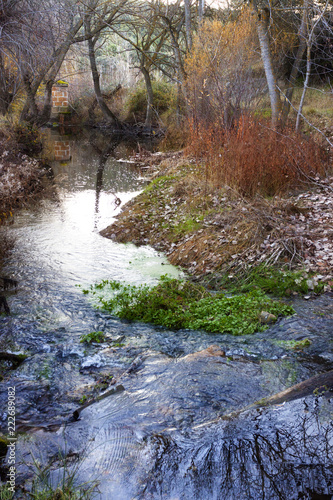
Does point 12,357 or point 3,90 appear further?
point 3,90

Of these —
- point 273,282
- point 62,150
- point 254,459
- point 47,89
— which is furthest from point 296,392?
point 47,89

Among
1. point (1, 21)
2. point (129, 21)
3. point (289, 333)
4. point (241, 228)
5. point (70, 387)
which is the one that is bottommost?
point (70, 387)

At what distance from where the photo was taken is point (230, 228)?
7.16 m

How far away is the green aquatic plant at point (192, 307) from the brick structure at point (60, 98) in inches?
1060

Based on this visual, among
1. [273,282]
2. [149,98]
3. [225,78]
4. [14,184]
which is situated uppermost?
[149,98]

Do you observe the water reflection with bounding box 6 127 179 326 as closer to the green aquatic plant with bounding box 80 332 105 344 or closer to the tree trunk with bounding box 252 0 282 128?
the green aquatic plant with bounding box 80 332 105 344

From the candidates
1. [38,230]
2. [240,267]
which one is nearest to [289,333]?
[240,267]

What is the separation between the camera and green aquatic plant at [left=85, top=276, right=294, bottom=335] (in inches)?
196

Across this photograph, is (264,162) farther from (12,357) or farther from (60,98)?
(60,98)

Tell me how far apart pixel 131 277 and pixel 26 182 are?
6.80 metres

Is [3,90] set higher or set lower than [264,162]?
higher

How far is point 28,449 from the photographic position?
293 cm

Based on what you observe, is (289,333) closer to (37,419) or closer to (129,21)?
(37,419)

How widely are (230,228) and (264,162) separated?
6.12 feet
